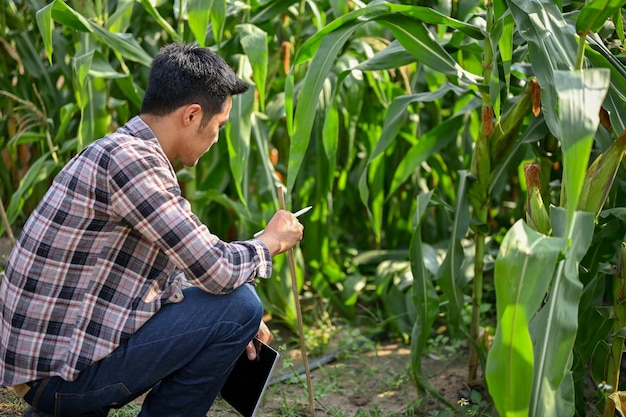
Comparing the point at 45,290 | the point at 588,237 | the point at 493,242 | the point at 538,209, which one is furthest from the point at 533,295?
the point at 493,242

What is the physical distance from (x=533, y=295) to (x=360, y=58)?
198 cm

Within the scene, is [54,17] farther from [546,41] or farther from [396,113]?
[546,41]

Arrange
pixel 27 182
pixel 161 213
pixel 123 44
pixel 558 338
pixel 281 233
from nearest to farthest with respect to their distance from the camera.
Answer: pixel 558 338, pixel 161 213, pixel 281 233, pixel 123 44, pixel 27 182

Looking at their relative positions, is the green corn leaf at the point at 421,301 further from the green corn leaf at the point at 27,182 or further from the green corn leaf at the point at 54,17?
the green corn leaf at the point at 27,182

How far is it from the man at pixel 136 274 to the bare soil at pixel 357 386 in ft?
1.67

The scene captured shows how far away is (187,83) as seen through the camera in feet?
6.73

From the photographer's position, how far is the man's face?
2.09 m

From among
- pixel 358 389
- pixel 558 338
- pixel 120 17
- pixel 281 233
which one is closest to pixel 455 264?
pixel 358 389

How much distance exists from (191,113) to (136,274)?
41cm

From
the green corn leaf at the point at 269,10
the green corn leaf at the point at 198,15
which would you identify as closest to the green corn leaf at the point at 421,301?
the green corn leaf at the point at 198,15

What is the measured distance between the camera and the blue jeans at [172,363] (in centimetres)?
205

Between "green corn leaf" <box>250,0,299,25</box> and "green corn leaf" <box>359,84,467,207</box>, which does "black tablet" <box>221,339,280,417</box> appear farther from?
"green corn leaf" <box>250,0,299,25</box>

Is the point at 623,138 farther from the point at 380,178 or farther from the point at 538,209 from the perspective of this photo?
the point at 380,178

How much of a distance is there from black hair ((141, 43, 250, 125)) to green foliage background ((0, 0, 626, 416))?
0.28 m
